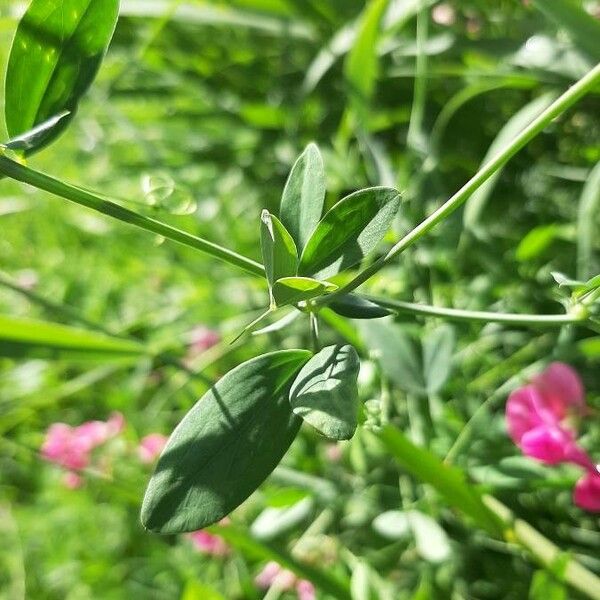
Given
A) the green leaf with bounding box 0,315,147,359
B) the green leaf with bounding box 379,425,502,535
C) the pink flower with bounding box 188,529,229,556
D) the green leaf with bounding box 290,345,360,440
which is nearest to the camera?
the green leaf with bounding box 290,345,360,440

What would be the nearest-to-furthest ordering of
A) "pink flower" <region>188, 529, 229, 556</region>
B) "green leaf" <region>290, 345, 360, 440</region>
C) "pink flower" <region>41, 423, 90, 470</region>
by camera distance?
1. "green leaf" <region>290, 345, 360, 440</region>
2. "pink flower" <region>188, 529, 229, 556</region>
3. "pink flower" <region>41, 423, 90, 470</region>

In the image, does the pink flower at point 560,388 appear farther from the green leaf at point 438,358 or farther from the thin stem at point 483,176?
the thin stem at point 483,176

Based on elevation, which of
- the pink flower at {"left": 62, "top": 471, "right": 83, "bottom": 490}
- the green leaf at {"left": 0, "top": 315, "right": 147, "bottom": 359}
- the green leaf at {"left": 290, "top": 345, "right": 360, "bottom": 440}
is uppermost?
the green leaf at {"left": 290, "top": 345, "right": 360, "bottom": 440}

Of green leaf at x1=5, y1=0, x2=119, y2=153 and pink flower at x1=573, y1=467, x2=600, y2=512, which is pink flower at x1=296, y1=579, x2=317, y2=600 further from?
green leaf at x1=5, y1=0, x2=119, y2=153

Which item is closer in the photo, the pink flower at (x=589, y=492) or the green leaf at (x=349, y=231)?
the green leaf at (x=349, y=231)

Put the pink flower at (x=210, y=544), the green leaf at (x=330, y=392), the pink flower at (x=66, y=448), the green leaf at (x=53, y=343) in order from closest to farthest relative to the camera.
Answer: the green leaf at (x=330, y=392)
the green leaf at (x=53, y=343)
the pink flower at (x=210, y=544)
the pink flower at (x=66, y=448)

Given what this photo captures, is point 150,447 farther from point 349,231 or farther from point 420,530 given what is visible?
point 349,231

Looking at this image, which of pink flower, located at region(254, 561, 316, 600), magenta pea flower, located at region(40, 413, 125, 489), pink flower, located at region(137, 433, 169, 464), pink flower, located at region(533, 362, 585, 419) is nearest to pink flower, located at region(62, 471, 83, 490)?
magenta pea flower, located at region(40, 413, 125, 489)

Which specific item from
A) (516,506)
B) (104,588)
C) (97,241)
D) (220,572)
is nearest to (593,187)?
(516,506)

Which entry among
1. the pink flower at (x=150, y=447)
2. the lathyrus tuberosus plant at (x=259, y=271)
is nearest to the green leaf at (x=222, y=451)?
the lathyrus tuberosus plant at (x=259, y=271)
